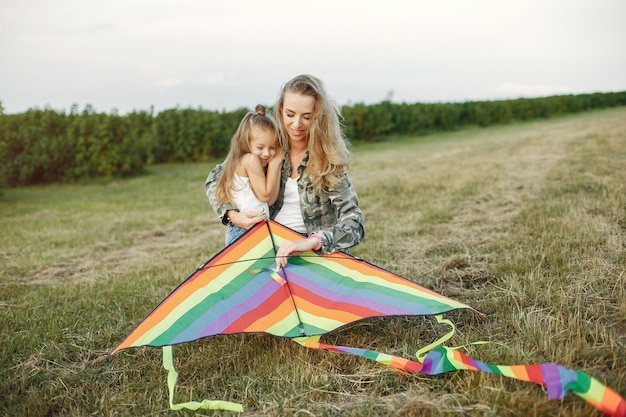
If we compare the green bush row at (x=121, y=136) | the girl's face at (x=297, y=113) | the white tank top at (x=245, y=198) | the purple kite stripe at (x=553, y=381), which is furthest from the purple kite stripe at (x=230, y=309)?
the green bush row at (x=121, y=136)

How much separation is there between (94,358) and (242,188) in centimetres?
135

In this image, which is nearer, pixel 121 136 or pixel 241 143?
pixel 241 143

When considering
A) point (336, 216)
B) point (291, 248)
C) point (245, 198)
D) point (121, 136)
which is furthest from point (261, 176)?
point (121, 136)

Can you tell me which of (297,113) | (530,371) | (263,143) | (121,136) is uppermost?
(121,136)

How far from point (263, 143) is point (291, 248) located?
0.85 metres

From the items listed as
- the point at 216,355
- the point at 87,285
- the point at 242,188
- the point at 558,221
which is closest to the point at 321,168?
the point at 242,188

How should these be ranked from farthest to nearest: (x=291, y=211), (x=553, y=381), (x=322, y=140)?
(x=291, y=211), (x=322, y=140), (x=553, y=381)

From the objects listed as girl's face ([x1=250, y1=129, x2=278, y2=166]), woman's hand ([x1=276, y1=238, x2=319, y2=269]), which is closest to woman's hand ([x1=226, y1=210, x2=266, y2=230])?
woman's hand ([x1=276, y1=238, x2=319, y2=269])

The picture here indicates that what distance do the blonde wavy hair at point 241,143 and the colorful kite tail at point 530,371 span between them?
1.25 metres

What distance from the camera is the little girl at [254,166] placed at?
3332 mm

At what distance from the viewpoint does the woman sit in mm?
3027

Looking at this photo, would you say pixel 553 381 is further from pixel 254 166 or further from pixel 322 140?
pixel 254 166

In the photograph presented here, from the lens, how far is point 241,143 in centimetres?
343

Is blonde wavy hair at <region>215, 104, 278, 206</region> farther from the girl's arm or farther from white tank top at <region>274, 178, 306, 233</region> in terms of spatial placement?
white tank top at <region>274, 178, 306, 233</region>
